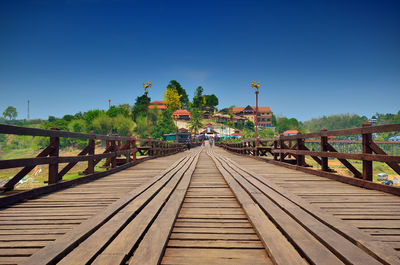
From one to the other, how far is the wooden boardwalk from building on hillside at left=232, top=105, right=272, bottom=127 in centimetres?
13526

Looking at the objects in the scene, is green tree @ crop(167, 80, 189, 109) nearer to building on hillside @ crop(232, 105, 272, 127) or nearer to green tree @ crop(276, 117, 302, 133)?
building on hillside @ crop(232, 105, 272, 127)

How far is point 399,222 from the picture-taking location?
2711 millimetres

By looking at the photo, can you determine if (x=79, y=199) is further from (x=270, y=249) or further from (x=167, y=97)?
(x=167, y=97)

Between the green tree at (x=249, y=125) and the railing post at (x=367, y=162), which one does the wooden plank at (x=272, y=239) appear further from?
the green tree at (x=249, y=125)

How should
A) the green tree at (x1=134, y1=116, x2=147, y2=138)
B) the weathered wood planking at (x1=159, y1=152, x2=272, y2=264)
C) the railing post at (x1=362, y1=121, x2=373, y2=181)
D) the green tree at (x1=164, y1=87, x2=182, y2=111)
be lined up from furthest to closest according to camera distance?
the green tree at (x1=164, y1=87, x2=182, y2=111) < the green tree at (x1=134, y1=116, x2=147, y2=138) < the railing post at (x1=362, y1=121, x2=373, y2=181) < the weathered wood planking at (x1=159, y1=152, x2=272, y2=264)

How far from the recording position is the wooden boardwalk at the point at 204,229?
74.2 inches

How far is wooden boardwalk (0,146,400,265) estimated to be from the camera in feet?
6.18

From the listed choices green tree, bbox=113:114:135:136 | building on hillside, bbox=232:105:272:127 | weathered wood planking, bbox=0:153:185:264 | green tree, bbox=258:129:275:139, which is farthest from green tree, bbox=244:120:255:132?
weathered wood planking, bbox=0:153:185:264

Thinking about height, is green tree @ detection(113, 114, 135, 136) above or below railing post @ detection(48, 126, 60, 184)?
above

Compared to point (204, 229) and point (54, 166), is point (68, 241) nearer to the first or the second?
point (204, 229)

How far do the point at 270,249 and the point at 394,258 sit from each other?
3.02 ft

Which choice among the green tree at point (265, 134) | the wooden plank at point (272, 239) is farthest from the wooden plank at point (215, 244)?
the green tree at point (265, 134)

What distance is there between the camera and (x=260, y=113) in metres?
145

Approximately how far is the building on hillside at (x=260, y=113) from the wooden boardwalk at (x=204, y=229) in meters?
135
